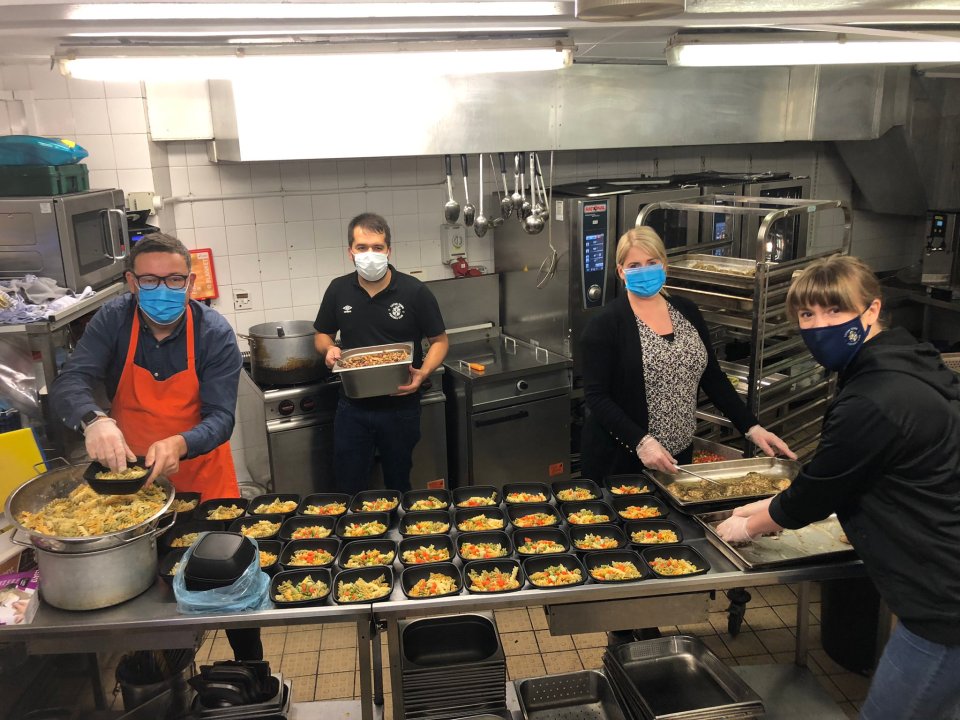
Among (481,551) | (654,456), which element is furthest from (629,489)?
(481,551)

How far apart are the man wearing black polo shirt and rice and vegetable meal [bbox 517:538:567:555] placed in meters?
1.62

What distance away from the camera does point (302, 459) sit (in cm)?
459

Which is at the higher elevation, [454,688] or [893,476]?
[893,476]

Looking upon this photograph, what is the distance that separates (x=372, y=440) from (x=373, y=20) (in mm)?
2499

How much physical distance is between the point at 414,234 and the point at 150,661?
131 inches

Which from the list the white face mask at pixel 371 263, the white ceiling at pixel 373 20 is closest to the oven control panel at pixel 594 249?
the white face mask at pixel 371 263

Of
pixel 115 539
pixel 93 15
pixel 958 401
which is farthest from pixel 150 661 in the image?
pixel 958 401

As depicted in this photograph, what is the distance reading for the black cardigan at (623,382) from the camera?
3248 mm

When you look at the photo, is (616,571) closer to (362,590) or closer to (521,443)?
(362,590)

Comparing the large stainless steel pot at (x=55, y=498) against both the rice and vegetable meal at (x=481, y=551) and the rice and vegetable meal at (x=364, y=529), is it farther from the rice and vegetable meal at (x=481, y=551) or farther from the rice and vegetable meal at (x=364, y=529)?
the rice and vegetable meal at (x=481, y=551)

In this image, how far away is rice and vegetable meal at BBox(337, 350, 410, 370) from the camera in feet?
13.1

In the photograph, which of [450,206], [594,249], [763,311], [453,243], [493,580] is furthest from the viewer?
[453,243]

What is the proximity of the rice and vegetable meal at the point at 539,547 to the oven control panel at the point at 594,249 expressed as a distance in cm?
257

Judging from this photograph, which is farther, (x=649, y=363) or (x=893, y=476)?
(x=649, y=363)
